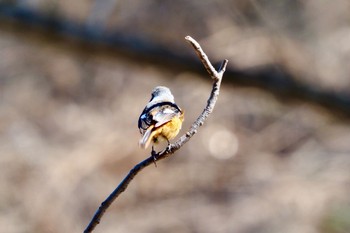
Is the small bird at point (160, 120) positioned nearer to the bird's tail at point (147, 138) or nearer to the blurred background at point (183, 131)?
the bird's tail at point (147, 138)

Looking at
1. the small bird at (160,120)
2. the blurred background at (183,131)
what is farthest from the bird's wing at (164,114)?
the blurred background at (183,131)

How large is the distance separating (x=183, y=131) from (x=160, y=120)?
434cm

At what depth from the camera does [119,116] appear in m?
6.62

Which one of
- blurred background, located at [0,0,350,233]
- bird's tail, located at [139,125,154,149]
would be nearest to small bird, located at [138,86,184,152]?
bird's tail, located at [139,125,154,149]

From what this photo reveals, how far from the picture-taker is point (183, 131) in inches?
227

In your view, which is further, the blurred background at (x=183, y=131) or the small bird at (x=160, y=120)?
the blurred background at (x=183, y=131)

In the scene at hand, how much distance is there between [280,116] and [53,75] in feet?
6.90

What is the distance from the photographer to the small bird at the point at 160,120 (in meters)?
1.39

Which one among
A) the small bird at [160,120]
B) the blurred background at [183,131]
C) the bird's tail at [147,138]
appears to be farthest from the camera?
the blurred background at [183,131]

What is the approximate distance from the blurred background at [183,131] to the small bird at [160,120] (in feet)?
12.2

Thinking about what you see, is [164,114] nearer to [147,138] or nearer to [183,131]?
[147,138]

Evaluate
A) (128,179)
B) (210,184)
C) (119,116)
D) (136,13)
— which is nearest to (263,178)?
(210,184)

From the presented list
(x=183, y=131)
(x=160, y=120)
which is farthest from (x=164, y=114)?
(x=183, y=131)

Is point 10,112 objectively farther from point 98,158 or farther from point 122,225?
point 122,225
